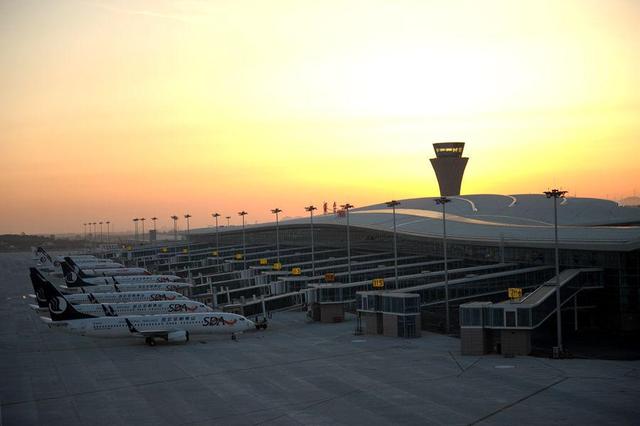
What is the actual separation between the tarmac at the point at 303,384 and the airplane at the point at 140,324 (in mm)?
1380

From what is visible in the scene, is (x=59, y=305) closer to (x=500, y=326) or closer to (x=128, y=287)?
(x=128, y=287)

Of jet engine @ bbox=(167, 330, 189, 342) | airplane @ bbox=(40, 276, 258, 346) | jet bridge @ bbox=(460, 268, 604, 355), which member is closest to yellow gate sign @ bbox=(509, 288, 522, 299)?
jet bridge @ bbox=(460, 268, 604, 355)

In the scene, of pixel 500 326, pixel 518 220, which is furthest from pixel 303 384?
pixel 518 220

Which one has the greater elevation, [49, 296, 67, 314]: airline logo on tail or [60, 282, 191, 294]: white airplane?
[49, 296, 67, 314]: airline logo on tail

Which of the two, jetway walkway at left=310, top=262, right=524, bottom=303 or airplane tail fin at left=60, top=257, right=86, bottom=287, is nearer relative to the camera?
jetway walkway at left=310, top=262, right=524, bottom=303

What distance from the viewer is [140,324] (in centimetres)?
7962

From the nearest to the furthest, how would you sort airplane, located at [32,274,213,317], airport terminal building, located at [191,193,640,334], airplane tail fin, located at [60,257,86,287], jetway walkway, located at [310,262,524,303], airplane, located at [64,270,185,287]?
airport terminal building, located at [191,193,640,334] → airplane, located at [32,274,213,317] → jetway walkway, located at [310,262,524,303] → airplane tail fin, located at [60,257,86,287] → airplane, located at [64,270,185,287]

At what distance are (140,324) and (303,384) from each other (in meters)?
28.2

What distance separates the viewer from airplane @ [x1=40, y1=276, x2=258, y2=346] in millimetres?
77875

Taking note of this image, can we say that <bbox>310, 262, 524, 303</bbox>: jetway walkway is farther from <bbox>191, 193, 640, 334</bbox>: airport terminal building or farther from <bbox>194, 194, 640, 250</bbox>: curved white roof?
<bbox>194, 194, 640, 250</bbox>: curved white roof

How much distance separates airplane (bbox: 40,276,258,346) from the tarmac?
138cm

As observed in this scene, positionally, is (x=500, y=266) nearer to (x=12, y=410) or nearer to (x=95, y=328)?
(x=95, y=328)

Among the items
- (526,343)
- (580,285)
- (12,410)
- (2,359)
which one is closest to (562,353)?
(526,343)

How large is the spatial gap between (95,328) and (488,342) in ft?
133
